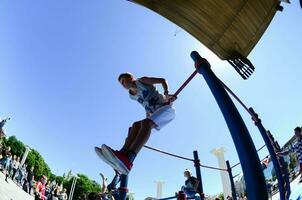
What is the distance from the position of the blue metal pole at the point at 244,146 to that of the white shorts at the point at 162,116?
985 millimetres

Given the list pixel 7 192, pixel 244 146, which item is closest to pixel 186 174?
pixel 244 146

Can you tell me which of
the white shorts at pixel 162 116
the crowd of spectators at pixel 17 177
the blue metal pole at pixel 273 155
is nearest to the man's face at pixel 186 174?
the blue metal pole at pixel 273 155

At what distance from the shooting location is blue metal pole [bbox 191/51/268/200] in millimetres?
1889

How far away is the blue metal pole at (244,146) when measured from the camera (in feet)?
6.20

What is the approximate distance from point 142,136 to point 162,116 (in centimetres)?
46

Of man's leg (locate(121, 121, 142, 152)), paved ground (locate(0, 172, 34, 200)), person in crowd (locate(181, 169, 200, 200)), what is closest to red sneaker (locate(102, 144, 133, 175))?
man's leg (locate(121, 121, 142, 152))

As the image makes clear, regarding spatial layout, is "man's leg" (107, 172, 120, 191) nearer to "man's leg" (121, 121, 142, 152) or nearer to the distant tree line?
"man's leg" (121, 121, 142, 152)

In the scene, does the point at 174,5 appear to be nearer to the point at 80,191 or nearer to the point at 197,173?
the point at 197,173

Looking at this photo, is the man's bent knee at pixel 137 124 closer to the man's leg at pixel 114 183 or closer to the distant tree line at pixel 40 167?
the man's leg at pixel 114 183

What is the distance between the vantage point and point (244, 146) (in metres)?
2.05

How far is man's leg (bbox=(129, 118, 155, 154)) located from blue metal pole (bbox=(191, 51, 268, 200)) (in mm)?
957

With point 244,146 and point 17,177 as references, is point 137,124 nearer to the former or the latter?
point 244,146

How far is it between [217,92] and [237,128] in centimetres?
39

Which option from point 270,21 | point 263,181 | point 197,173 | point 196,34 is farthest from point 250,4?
point 197,173
